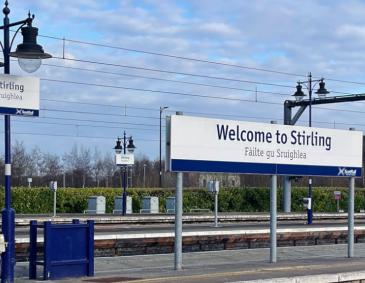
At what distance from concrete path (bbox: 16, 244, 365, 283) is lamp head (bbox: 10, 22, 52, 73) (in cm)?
378

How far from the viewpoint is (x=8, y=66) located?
1259 cm

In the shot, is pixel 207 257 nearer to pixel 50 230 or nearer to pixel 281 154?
pixel 281 154

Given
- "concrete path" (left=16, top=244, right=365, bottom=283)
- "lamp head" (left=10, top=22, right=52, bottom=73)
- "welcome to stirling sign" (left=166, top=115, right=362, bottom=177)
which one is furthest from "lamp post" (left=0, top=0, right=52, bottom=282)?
"welcome to stirling sign" (left=166, top=115, right=362, bottom=177)

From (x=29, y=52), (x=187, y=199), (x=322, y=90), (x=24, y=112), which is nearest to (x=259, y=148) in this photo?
(x=24, y=112)

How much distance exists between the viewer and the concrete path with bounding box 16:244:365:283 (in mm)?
13211

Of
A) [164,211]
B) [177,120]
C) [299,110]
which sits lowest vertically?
[164,211]

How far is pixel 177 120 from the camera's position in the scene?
48.8 ft

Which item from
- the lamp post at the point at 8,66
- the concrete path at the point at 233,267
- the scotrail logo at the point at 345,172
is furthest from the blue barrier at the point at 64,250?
the scotrail logo at the point at 345,172

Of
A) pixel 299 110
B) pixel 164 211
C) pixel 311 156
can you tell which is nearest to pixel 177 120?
pixel 311 156

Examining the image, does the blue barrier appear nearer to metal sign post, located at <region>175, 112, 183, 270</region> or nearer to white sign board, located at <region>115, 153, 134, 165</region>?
metal sign post, located at <region>175, 112, 183, 270</region>

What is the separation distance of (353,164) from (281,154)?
2699 mm

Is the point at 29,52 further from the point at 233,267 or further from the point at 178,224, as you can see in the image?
the point at 233,267

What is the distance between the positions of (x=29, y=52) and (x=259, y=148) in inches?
A: 244

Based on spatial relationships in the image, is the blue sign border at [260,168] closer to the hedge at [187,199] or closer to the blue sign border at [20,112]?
the blue sign border at [20,112]
